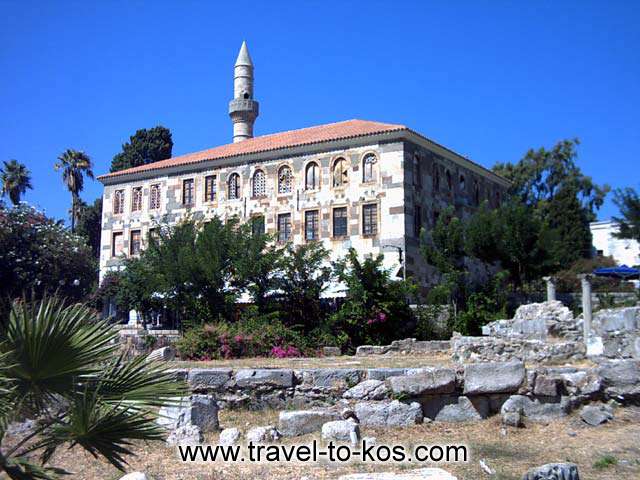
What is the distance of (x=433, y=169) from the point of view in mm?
32688

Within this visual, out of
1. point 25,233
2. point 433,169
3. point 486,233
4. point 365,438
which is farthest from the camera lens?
point 25,233

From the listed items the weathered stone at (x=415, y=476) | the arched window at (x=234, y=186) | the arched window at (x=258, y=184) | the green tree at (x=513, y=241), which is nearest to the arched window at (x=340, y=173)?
the arched window at (x=258, y=184)

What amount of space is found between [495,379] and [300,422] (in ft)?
10.7

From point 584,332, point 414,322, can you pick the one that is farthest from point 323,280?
point 584,332

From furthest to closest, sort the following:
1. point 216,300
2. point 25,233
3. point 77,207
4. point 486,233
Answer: point 77,207 → point 25,233 → point 486,233 → point 216,300

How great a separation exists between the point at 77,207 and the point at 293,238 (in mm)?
27340

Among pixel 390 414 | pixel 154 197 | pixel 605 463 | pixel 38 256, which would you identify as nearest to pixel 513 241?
pixel 390 414

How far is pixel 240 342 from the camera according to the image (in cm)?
2064

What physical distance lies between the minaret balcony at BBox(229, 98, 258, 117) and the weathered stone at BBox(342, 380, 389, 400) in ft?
114

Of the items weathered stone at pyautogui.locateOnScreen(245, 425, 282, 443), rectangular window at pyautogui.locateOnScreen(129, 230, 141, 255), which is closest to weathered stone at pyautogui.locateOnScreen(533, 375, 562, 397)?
weathered stone at pyautogui.locateOnScreen(245, 425, 282, 443)

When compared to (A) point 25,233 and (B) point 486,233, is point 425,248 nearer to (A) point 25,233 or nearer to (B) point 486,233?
(B) point 486,233

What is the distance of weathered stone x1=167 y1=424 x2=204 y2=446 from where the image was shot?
32.7 feet

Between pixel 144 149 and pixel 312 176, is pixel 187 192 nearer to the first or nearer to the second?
pixel 312 176

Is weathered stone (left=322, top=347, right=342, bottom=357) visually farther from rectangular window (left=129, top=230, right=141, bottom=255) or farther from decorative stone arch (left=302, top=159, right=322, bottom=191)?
rectangular window (left=129, top=230, right=141, bottom=255)
